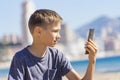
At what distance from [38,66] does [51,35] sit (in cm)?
22

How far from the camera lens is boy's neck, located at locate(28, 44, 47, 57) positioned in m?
3.21

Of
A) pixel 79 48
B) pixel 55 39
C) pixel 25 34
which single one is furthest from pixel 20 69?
pixel 79 48

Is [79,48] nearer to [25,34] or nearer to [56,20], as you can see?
[25,34]

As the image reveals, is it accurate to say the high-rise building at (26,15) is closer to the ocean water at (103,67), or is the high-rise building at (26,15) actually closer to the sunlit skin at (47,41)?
the ocean water at (103,67)

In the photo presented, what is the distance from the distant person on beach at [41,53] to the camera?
313cm

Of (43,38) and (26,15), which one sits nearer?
(43,38)

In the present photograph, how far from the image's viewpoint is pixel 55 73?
327 centimetres

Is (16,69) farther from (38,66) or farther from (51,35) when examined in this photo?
(51,35)

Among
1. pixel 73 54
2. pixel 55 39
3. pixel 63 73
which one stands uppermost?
pixel 55 39

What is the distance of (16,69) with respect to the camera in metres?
3.12

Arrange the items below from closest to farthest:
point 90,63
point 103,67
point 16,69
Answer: point 16,69, point 90,63, point 103,67

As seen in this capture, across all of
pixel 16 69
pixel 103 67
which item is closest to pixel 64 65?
pixel 16 69

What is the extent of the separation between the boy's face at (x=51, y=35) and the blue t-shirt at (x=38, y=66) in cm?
11

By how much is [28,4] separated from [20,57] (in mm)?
91065
